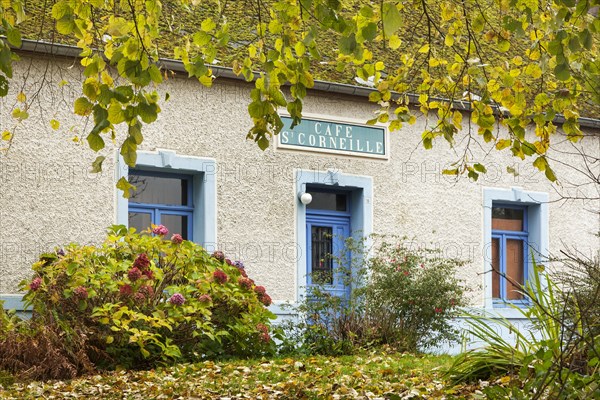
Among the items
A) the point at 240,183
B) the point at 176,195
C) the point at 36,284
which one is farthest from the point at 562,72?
the point at 176,195

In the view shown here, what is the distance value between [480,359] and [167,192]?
6.43 meters

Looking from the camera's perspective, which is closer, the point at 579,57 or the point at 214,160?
the point at 579,57

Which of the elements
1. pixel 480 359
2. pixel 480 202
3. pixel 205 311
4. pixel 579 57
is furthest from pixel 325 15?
pixel 480 202

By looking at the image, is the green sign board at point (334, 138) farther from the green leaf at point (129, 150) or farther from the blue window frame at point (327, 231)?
the green leaf at point (129, 150)

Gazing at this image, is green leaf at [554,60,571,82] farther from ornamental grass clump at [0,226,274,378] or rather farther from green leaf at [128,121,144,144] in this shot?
ornamental grass clump at [0,226,274,378]

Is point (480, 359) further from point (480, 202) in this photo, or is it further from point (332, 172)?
point (480, 202)

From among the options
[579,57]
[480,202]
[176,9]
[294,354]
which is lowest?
[294,354]

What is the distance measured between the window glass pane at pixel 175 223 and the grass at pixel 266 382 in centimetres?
326

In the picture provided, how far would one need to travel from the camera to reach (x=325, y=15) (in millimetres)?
5715

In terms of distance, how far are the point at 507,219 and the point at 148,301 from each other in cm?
741

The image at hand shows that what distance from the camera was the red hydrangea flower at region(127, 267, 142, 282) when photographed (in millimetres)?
10562

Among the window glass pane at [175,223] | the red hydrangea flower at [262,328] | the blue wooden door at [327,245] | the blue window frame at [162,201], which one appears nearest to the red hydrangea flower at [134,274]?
the red hydrangea flower at [262,328]

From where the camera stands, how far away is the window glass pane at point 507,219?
1602 cm

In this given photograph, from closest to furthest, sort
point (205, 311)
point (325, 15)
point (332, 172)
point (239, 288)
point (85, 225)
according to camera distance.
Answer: point (325, 15) → point (205, 311) → point (239, 288) → point (85, 225) → point (332, 172)
